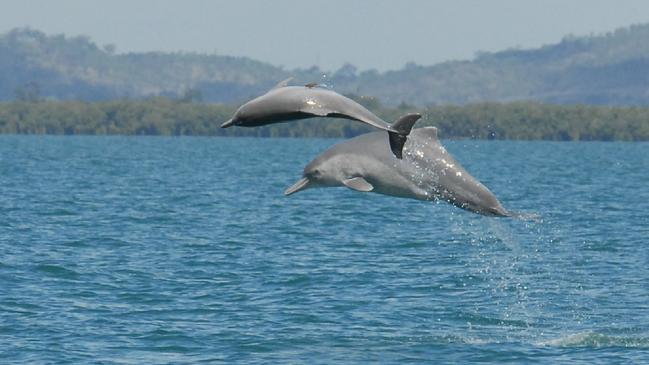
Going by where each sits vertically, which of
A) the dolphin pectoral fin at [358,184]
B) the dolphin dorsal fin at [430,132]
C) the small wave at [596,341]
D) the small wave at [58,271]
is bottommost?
the small wave at [596,341]

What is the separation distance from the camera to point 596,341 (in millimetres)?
28500

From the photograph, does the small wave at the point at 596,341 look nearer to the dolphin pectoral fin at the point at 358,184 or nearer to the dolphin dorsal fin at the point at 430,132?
the dolphin dorsal fin at the point at 430,132

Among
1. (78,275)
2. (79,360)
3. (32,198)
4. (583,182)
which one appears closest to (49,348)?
(79,360)

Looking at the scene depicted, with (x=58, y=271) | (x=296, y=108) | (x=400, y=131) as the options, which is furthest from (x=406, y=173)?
(x=58, y=271)

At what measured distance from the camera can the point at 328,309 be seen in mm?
32344

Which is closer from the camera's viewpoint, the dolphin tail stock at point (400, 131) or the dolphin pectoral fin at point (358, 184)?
the dolphin tail stock at point (400, 131)

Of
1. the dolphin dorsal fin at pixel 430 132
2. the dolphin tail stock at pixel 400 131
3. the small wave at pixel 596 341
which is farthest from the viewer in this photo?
the small wave at pixel 596 341

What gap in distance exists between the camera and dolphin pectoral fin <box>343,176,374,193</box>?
1850cm

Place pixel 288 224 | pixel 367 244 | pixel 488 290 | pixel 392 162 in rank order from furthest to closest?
pixel 288 224 < pixel 367 244 < pixel 488 290 < pixel 392 162

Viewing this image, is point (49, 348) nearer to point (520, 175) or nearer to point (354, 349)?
point (354, 349)

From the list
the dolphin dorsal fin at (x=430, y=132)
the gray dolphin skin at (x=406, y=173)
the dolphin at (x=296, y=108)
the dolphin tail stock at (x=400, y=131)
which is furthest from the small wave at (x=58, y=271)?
the dolphin at (x=296, y=108)

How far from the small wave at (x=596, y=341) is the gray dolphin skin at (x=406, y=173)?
33.6ft

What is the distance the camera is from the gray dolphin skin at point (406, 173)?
18.7m

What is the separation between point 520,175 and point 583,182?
1277cm
